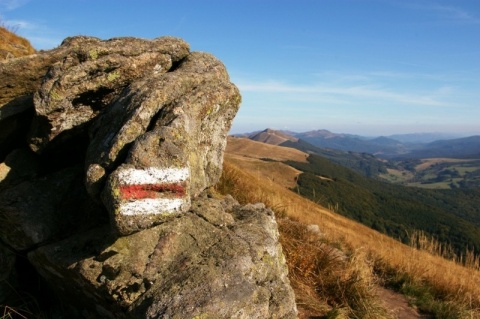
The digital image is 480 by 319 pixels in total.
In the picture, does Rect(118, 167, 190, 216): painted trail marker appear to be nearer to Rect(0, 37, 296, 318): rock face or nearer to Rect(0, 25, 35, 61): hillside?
Rect(0, 37, 296, 318): rock face

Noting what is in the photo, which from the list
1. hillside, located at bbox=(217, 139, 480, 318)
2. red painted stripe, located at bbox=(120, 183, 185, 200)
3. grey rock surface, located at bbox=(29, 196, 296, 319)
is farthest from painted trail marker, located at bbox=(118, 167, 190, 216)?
hillside, located at bbox=(217, 139, 480, 318)

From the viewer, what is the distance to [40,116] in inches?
289

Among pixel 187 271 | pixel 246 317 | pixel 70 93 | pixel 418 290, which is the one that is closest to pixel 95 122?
pixel 70 93

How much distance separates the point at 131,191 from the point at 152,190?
318 mm

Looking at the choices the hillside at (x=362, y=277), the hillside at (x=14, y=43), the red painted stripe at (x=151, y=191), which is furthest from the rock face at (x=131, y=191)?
the hillside at (x=14, y=43)

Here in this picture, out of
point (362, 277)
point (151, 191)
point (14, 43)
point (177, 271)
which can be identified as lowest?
point (362, 277)

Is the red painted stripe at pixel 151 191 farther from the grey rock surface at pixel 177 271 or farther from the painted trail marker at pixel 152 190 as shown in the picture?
the grey rock surface at pixel 177 271

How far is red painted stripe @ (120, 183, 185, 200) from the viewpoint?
5.41 meters

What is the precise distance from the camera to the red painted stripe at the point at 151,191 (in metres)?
5.41

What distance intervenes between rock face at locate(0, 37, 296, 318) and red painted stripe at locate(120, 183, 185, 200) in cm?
2

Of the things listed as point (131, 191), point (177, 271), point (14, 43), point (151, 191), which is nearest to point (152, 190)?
point (151, 191)

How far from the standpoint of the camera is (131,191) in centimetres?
543

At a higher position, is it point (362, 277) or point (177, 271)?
point (177, 271)

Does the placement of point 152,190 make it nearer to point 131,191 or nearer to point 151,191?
point 151,191
